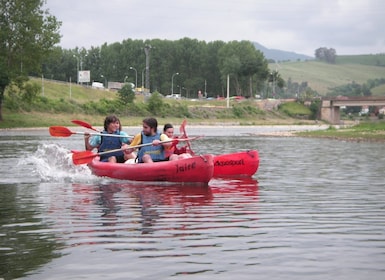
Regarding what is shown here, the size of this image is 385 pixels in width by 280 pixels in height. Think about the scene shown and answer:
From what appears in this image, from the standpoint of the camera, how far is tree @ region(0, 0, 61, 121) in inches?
2625

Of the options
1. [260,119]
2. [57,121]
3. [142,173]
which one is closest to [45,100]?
[57,121]

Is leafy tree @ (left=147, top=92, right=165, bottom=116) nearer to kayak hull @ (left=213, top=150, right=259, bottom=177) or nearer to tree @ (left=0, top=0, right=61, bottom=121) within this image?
tree @ (left=0, top=0, right=61, bottom=121)

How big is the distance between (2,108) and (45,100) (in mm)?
10171

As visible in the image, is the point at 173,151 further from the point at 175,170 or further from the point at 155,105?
the point at 155,105

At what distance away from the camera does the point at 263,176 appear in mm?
21609

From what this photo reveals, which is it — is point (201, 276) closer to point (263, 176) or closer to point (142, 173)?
point (142, 173)

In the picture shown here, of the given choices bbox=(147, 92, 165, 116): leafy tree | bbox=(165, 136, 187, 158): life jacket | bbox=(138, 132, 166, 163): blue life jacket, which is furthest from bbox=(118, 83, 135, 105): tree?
bbox=(138, 132, 166, 163): blue life jacket

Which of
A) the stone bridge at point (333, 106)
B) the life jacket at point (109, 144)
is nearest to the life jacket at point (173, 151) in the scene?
the life jacket at point (109, 144)

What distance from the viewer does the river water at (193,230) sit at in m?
8.46

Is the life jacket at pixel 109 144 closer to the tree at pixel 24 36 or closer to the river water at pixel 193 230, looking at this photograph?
the river water at pixel 193 230

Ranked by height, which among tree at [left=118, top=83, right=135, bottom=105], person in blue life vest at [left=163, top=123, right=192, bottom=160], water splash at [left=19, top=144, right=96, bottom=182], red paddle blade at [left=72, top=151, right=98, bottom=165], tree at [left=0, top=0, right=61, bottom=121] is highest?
tree at [left=0, top=0, right=61, bottom=121]

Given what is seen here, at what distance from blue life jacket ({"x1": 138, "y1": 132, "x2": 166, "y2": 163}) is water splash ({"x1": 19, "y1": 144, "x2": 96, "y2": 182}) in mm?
2182

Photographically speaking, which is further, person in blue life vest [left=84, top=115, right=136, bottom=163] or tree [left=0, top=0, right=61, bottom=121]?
tree [left=0, top=0, right=61, bottom=121]

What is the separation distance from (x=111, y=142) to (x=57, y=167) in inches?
108
